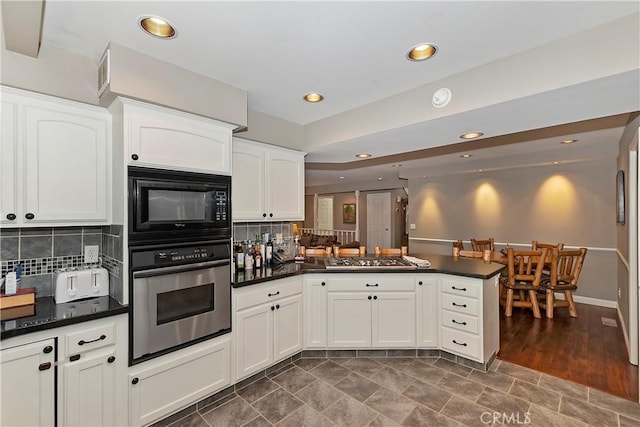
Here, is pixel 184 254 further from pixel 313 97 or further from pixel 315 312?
pixel 313 97

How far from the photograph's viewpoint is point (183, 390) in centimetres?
223

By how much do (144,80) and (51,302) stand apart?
1617mm

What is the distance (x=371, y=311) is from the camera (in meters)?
3.14

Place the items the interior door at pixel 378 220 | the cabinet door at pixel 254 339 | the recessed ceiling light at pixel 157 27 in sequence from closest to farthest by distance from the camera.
→ 1. the recessed ceiling light at pixel 157 27
2. the cabinet door at pixel 254 339
3. the interior door at pixel 378 220

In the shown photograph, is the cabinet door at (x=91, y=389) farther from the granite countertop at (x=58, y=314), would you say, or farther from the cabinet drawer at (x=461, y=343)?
the cabinet drawer at (x=461, y=343)

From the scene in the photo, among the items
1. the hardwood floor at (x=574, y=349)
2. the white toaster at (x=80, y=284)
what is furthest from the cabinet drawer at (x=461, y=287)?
the white toaster at (x=80, y=284)

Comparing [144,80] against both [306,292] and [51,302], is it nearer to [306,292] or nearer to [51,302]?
[51,302]

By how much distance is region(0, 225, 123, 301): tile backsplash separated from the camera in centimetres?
205

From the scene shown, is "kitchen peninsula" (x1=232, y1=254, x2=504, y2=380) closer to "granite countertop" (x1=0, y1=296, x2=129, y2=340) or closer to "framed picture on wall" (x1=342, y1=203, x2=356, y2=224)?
"granite countertop" (x1=0, y1=296, x2=129, y2=340)

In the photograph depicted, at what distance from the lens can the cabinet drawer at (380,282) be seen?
3.13m

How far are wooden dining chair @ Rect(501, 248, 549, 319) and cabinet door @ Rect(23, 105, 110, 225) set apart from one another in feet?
16.0

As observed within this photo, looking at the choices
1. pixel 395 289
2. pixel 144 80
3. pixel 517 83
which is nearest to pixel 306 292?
pixel 395 289

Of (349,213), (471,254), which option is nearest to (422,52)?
(471,254)

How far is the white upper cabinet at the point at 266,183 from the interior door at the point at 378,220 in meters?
6.43
